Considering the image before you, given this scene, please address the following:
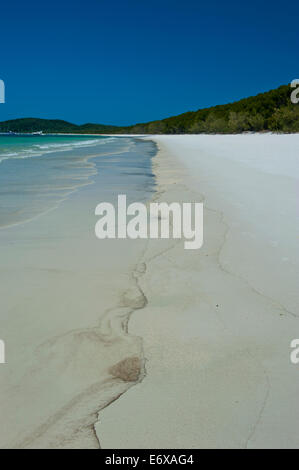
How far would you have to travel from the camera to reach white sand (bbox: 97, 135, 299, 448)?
5.31 ft

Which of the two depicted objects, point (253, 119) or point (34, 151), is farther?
point (253, 119)

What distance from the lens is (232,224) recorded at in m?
4.93

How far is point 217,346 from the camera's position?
2.25 metres

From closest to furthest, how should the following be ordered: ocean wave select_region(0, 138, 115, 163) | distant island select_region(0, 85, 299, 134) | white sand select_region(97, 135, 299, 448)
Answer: white sand select_region(97, 135, 299, 448)
ocean wave select_region(0, 138, 115, 163)
distant island select_region(0, 85, 299, 134)

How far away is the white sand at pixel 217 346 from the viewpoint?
162 cm

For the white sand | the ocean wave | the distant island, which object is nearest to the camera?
the white sand

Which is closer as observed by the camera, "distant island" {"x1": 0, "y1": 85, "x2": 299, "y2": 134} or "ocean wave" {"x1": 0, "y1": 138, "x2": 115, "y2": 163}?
"ocean wave" {"x1": 0, "y1": 138, "x2": 115, "y2": 163}

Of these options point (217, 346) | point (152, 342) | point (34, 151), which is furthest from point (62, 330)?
point (34, 151)

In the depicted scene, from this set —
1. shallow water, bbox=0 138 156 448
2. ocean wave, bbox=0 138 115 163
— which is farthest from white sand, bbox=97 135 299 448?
ocean wave, bbox=0 138 115 163

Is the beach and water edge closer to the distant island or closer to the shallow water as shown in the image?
the shallow water

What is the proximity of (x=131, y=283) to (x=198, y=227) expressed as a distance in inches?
75.6

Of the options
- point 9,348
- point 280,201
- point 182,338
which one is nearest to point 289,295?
point 182,338

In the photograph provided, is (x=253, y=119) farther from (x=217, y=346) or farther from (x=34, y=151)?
(x=217, y=346)
